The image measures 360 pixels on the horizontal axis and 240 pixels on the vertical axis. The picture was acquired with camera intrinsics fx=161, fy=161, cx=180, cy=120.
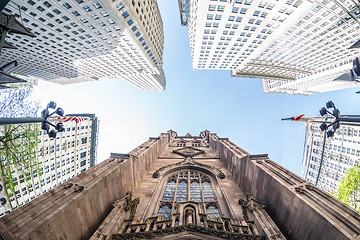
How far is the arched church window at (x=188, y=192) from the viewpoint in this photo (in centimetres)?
1302

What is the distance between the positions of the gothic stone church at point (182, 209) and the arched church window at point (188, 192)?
0.09 meters

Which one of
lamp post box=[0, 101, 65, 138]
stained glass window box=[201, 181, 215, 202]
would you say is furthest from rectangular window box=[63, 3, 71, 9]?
stained glass window box=[201, 181, 215, 202]

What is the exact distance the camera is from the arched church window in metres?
13.0

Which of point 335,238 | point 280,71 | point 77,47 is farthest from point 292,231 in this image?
point 280,71

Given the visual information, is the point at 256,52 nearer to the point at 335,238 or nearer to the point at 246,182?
the point at 246,182

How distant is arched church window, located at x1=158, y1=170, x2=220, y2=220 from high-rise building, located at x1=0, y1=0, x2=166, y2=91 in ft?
81.2

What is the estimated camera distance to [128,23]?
3269cm

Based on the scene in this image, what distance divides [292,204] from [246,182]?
5.43 m

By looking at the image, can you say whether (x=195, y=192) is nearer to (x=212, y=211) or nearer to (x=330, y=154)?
(x=212, y=211)

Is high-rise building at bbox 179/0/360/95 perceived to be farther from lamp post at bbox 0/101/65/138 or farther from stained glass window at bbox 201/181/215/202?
lamp post at bbox 0/101/65/138

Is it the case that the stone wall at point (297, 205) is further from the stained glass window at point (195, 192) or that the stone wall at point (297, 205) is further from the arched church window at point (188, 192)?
the stained glass window at point (195, 192)

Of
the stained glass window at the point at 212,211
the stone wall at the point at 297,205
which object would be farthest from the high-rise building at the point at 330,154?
the stained glass window at the point at 212,211

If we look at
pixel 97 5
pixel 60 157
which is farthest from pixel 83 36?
pixel 60 157

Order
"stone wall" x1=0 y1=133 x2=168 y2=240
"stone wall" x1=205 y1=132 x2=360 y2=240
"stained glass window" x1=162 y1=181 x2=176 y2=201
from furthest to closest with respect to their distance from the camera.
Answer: "stained glass window" x1=162 y1=181 x2=176 y2=201, "stone wall" x1=205 y1=132 x2=360 y2=240, "stone wall" x1=0 y1=133 x2=168 y2=240
